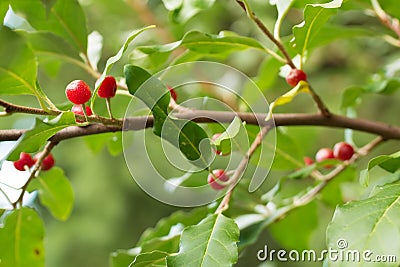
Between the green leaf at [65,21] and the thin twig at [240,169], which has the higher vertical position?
the green leaf at [65,21]

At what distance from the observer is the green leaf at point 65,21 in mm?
864

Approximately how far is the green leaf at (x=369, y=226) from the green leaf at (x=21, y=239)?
399 millimetres

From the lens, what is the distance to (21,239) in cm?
82

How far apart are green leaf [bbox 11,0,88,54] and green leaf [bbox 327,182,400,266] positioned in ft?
1.48

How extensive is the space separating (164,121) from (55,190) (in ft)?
1.07

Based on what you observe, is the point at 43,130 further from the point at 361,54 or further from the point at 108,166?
the point at 108,166

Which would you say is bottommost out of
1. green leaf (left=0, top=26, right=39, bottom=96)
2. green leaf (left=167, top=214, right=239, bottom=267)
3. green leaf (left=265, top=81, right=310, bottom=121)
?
green leaf (left=167, top=214, right=239, bottom=267)

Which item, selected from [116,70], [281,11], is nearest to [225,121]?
[281,11]

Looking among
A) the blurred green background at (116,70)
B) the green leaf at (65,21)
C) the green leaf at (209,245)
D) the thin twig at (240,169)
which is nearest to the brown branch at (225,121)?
the thin twig at (240,169)

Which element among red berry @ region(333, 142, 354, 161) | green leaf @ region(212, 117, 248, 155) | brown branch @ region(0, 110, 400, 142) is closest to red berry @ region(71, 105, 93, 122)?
brown branch @ region(0, 110, 400, 142)

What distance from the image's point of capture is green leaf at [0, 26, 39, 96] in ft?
1.98

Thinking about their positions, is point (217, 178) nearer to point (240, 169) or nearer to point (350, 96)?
point (240, 169)

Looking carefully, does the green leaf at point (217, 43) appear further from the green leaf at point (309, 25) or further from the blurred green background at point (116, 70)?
the blurred green background at point (116, 70)

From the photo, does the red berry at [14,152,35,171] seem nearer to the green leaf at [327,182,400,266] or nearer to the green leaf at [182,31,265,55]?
the green leaf at [182,31,265,55]
